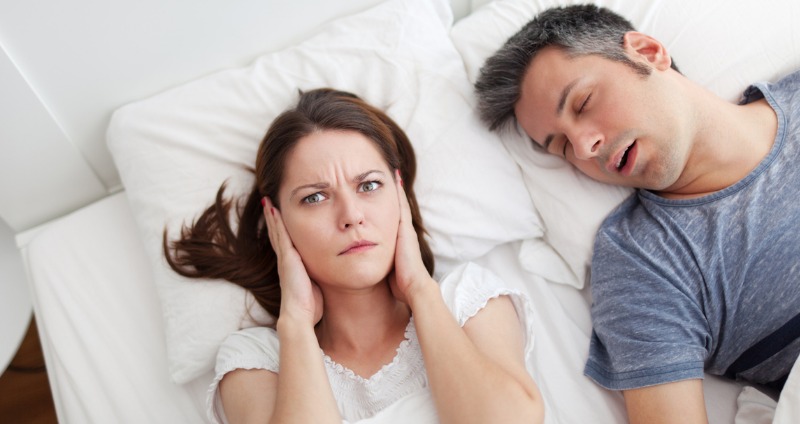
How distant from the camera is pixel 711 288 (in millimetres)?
1250

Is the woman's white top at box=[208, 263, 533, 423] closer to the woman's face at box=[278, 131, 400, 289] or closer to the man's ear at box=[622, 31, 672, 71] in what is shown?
the woman's face at box=[278, 131, 400, 289]

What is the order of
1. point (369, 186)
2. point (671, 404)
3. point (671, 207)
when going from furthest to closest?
1. point (671, 207)
2. point (369, 186)
3. point (671, 404)

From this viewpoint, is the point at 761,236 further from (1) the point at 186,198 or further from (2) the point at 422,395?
(1) the point at 186,198

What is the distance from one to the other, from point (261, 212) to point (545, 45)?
0.87m

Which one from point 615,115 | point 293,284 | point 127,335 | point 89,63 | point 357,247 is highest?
point 89,63

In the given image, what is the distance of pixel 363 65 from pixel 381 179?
1.55 ft

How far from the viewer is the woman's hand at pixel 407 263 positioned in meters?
1.24

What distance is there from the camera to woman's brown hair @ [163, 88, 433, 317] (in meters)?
1.31

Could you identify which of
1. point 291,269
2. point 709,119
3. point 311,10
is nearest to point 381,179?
point 291,269

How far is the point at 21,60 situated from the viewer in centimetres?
136

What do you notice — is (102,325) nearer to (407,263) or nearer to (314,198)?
(314,198)

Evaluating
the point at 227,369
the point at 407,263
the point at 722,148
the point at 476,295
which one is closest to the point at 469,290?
the point at 476,295

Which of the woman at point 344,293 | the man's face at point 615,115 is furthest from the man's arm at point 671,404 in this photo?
the man's face at point 615,115

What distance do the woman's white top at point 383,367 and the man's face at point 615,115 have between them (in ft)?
1.37
